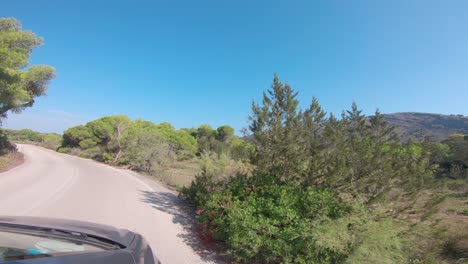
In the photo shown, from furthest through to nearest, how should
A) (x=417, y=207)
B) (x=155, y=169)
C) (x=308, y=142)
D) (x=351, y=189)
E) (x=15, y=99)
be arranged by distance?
(x=155, y=169)
(x=15, y=99)
(x=308, y=142)
(x=351, y=189)
(x=417, y=207)

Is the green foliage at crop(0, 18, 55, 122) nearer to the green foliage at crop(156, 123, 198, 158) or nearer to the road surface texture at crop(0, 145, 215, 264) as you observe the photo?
the road surface texture at crop(0, 145, 215, 264)

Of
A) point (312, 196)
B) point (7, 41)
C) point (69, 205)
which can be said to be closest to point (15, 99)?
point (7, 41)

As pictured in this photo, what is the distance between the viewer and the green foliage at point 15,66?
15.1 meters

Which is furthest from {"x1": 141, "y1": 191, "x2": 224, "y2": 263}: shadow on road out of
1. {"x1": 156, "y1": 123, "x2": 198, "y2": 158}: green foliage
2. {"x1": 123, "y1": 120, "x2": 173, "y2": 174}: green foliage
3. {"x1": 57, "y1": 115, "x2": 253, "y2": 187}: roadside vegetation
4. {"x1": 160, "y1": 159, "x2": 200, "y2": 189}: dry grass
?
{"x1": 156, "y1": 123, "x2": 198, "y2": 158}: green foliage

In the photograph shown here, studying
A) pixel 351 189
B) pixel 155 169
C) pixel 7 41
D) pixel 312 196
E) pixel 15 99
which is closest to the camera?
pixel 312 196

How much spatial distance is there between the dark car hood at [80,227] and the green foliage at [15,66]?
1761 cm

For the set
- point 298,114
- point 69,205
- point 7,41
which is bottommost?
point 69,205

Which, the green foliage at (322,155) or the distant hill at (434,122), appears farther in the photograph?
the distant hill at (434,122)

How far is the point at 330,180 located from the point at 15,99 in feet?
67.5

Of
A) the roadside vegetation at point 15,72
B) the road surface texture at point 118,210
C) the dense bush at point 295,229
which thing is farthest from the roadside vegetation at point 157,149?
the roadside vegetation at point 15,72

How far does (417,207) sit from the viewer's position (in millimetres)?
6207

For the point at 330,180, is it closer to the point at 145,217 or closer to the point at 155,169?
the point at 145,217

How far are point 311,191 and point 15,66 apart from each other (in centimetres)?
1939

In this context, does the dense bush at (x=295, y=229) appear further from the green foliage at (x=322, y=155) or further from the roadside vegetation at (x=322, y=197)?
the green foliage at (x=322, y=155)
